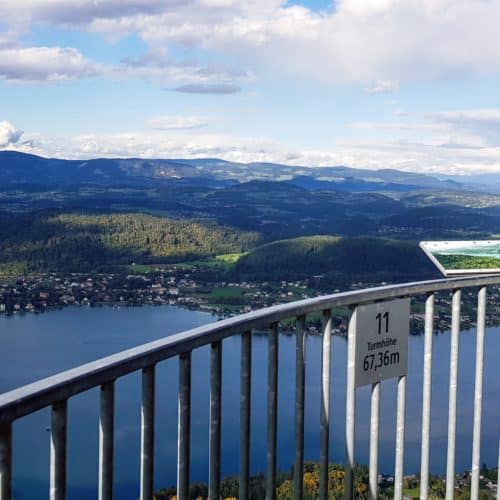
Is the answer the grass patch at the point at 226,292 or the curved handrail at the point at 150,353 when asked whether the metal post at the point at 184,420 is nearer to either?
the curved handrail at the point at 150,353

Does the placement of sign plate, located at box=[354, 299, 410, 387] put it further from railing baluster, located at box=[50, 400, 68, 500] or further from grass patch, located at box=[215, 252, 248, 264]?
grass patch, located at box=[215, 252, 248, 264]

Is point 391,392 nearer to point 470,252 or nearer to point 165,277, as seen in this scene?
point 470,252

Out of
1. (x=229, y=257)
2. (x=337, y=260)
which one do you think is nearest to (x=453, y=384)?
(x=337, y=260)

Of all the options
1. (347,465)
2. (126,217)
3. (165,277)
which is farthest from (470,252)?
(126,217)

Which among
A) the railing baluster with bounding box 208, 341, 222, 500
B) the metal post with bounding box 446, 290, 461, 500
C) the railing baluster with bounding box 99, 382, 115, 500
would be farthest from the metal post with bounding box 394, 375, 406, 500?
the railing baluster with bounding box 99, 382, 115, 500

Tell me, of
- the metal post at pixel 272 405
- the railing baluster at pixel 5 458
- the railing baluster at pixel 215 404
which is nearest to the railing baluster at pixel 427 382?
the metal post at pixel 272 405

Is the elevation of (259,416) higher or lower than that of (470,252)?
lower
